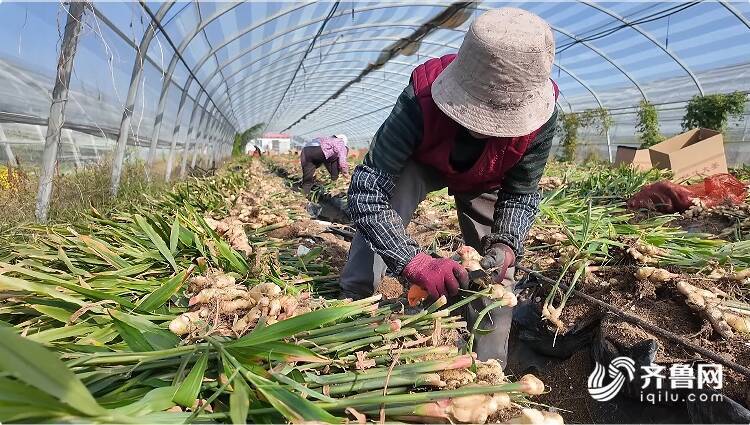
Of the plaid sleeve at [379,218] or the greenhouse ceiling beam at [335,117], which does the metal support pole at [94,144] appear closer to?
the plaid sleeve at [379,218]

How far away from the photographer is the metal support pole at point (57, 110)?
9.78 ft

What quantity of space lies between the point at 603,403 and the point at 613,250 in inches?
34.4

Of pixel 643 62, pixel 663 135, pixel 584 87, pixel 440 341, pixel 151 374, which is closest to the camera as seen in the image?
pixel 151 374

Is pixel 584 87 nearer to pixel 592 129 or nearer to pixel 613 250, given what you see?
pixel 592 129

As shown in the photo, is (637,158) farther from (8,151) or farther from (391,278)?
(8,151)

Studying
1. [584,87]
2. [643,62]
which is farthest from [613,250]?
[584,87]

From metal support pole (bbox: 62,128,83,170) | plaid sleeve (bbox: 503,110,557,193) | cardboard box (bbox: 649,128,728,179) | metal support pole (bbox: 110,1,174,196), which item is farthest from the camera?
cardboard box (bbox: 649,128,728,179)

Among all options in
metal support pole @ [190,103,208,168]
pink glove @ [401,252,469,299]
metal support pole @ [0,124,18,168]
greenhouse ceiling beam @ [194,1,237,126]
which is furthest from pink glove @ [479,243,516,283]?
metal support pole @ [190,103,208,168]

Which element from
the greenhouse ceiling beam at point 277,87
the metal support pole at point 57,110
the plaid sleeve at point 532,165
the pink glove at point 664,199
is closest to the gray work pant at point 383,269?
the plaid sleeve at point 532,165

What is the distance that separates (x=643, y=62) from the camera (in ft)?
32.1

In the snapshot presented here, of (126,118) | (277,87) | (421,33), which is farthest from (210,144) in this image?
(126,118)

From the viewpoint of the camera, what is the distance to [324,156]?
23.3 ft

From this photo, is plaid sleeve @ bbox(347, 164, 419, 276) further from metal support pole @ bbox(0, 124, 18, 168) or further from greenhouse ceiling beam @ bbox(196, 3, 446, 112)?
greenhouse ceiling beam @ bbox(196, 3, 446, 112)

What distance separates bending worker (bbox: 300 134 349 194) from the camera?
7.05 meters
